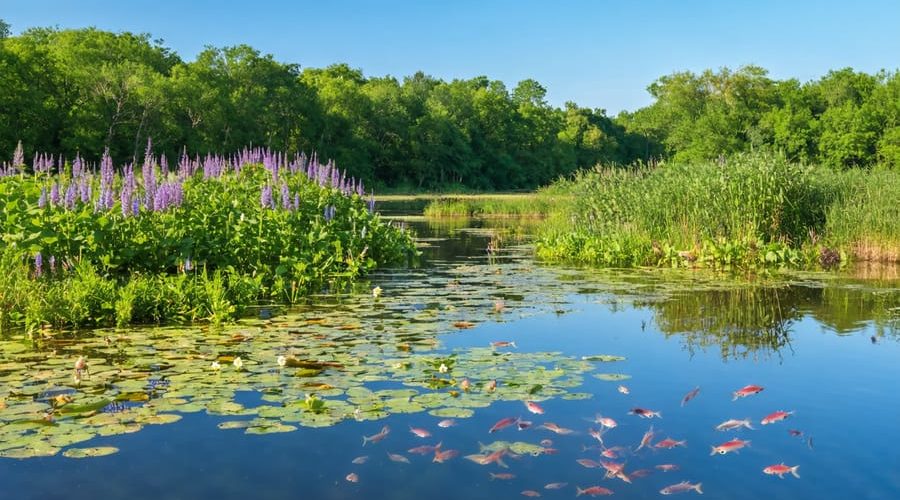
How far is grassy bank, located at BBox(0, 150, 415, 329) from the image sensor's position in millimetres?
9234

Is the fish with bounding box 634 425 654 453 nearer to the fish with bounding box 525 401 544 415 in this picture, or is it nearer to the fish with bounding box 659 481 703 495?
the fish with bounding box 659 481 703 495

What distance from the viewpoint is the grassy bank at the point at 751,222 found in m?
16.8

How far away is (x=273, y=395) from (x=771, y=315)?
7.10m

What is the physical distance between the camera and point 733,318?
415 inches

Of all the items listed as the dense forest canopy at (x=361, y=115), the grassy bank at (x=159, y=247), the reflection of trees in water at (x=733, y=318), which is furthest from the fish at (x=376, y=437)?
the dense forest canopy at (x=361, y=115)

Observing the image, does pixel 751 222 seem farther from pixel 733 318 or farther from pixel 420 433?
pixel 420 433

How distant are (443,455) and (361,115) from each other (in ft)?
261

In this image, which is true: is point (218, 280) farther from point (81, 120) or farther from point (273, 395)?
point (81, 120)

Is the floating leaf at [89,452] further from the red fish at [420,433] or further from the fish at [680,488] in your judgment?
the fish at [680,488]

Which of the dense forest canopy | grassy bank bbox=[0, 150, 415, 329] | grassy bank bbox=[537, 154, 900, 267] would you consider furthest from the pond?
the dense forest canopy

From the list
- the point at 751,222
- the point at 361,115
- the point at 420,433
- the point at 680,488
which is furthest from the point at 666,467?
the point at 361,115

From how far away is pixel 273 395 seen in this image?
6.34m

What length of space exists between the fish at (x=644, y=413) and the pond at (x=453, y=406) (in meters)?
0.03

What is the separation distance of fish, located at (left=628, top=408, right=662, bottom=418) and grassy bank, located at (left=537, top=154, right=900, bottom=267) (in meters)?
11.1
